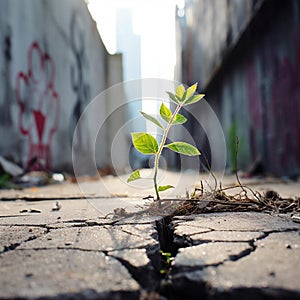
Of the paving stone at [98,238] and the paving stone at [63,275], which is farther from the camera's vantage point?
the paving stone at [98,238]

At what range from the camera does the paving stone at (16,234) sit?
0.88m

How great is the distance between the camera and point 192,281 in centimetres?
60

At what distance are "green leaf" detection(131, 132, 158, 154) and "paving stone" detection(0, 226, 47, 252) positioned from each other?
0.37 metres

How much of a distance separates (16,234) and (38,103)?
12.9 feet

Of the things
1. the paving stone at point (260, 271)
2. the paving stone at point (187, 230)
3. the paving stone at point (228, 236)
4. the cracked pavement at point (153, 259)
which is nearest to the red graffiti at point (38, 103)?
the cracked pavement at point (153, 259)

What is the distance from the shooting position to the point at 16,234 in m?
0.99

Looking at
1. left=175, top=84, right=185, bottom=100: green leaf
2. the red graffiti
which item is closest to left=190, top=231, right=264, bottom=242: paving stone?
left=175, top=84, right=185, bottom=100: green leaf

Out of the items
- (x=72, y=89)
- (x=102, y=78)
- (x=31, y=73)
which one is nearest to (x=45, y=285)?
(x=31, y=73)

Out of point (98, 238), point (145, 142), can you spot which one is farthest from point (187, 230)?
point (145, 142)

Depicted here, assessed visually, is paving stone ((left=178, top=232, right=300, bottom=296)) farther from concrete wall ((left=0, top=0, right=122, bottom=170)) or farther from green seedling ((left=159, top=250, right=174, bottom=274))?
concrete wall ((left=0, top=0, right=122, bottom=170))

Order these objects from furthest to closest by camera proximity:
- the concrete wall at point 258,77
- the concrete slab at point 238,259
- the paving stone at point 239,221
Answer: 1. the concrete wall at point 258,77
2. the paving stone at point 239,221
3. the concrete slab at point 238,259

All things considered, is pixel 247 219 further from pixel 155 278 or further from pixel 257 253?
pixel 155 278

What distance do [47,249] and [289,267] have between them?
496mm

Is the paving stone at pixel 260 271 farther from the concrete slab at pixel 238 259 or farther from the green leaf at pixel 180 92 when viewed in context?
the green leaf at pixel 180 92
